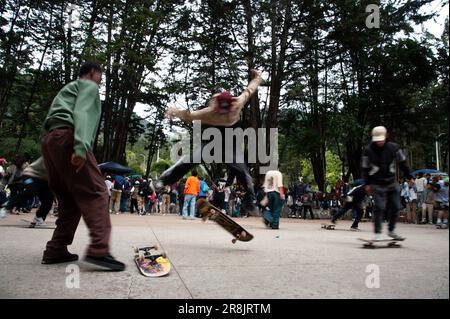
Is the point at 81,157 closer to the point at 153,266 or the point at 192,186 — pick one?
the point at 153,266

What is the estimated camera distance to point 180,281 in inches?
113

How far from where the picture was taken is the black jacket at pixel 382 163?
16.7ft

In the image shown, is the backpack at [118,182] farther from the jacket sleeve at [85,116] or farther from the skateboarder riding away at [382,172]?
the jacket sleeve at [85,116]

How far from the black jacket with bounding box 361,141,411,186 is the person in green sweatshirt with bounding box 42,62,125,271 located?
3.55 m

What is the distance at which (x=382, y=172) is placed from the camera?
17.5ft

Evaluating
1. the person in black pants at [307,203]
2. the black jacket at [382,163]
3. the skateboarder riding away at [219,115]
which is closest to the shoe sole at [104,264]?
the skateboarder riding away at [219,115]

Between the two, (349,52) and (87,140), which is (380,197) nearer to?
(87,140)

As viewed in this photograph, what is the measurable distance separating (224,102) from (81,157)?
7.85 feet

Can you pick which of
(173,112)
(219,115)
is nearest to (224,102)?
(219,115)

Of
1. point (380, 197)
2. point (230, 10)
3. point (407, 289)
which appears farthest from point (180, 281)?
point (230, 10)

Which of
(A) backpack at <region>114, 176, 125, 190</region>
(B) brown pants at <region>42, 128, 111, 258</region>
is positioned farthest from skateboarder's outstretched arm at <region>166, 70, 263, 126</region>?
(A) backpack at <region>114, 176, 125, 190</region>

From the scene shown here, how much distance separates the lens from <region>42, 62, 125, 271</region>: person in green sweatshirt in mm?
3215

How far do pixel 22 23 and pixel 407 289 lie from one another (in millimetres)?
24708

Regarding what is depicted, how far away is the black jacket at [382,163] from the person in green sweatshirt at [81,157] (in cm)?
355
